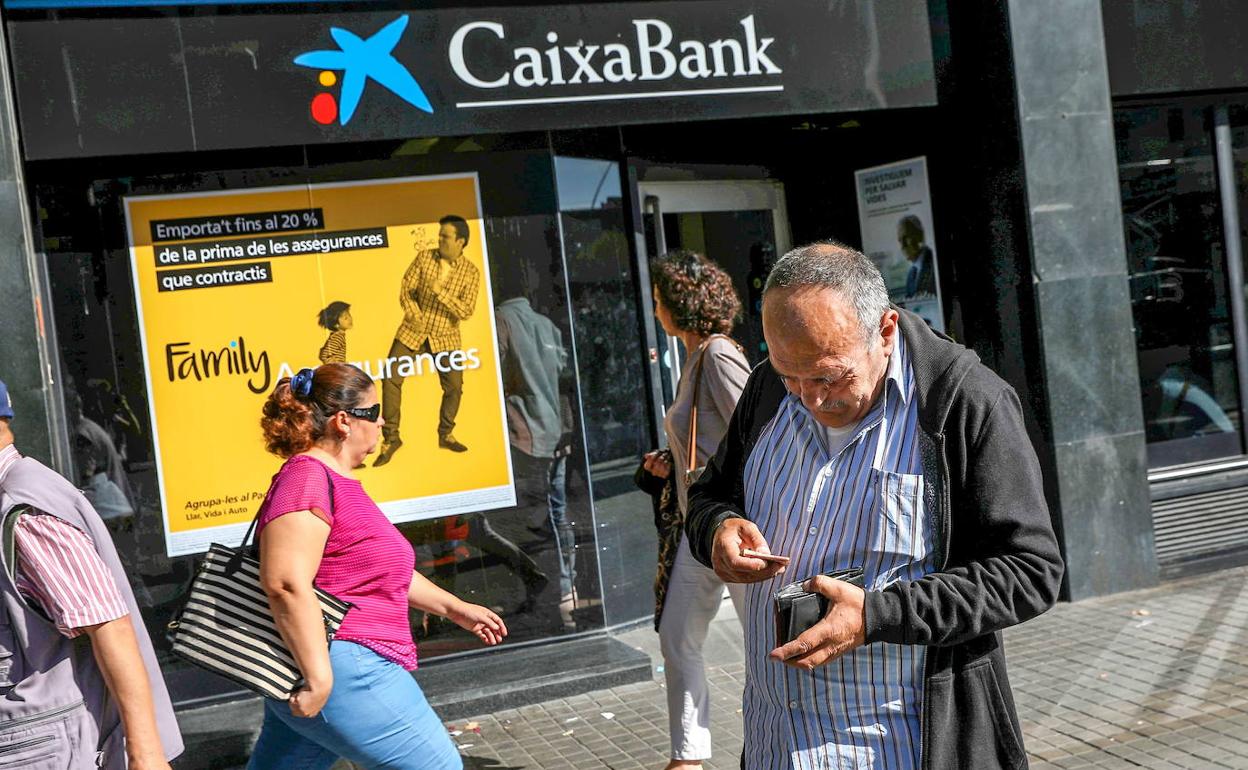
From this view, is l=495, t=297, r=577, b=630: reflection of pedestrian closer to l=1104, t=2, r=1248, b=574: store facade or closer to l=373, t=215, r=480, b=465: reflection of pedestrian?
l=373, t=215, r=480, b=465: reflection of pedestrian

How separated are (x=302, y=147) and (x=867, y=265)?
4405 millimetres

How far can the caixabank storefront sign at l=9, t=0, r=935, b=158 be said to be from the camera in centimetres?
570

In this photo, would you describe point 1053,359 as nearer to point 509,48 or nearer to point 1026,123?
point 1026,123

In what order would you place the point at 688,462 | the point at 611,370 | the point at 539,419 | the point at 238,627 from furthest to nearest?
the point at 611,370, the point at 539,419, the point at 688,462, the point at 238,627

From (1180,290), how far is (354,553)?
624 centimetres

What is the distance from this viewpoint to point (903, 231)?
7.75 m

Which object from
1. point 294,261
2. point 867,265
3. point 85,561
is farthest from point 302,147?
point 867,265

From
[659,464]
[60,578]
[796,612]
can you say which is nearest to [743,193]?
[659,464]

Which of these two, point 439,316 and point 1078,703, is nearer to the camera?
point 1078,703

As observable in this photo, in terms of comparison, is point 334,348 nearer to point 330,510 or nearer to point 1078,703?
point 330,510

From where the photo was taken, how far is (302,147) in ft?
20.5

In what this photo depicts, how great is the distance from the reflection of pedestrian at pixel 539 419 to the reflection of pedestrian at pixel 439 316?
239mm

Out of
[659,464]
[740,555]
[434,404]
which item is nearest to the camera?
[740,555]

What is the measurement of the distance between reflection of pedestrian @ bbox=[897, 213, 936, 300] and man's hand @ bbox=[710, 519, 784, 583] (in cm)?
532
